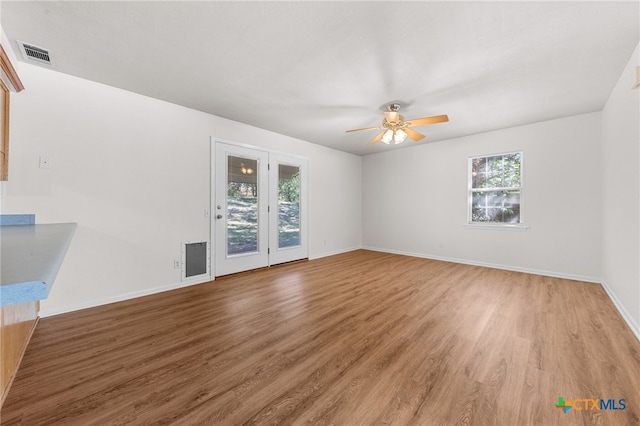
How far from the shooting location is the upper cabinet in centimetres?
200

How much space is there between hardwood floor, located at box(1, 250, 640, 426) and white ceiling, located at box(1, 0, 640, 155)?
2.48m

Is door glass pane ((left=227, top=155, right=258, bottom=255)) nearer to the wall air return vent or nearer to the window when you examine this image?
the wall air return vent

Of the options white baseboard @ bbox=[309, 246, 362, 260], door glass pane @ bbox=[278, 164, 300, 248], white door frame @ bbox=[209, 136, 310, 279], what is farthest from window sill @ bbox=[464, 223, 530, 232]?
door glass pane @ bbox=[278, 164, 300, 248]

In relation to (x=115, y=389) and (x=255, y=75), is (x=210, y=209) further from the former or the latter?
(x=115, y=389)

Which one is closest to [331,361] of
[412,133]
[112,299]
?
[112,299]

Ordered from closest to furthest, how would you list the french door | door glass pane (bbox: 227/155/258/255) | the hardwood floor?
the hardwood floor → the french door → door glass pane (bbox: 227/155/258/255)

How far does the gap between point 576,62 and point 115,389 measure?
4569mm

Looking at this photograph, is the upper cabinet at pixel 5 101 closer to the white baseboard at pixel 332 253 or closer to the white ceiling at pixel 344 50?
the white ceiling at pixel 344 50

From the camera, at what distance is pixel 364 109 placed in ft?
11.5

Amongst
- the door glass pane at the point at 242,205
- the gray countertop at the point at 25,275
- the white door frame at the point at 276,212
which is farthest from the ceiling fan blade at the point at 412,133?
the gray countertop at the point at 25,275

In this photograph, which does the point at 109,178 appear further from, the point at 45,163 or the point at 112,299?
the point at 112,299

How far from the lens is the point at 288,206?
4922mm

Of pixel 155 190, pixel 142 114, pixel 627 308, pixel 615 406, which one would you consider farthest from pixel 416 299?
pixel 142 114

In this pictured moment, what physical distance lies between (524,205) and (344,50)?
4055mm
